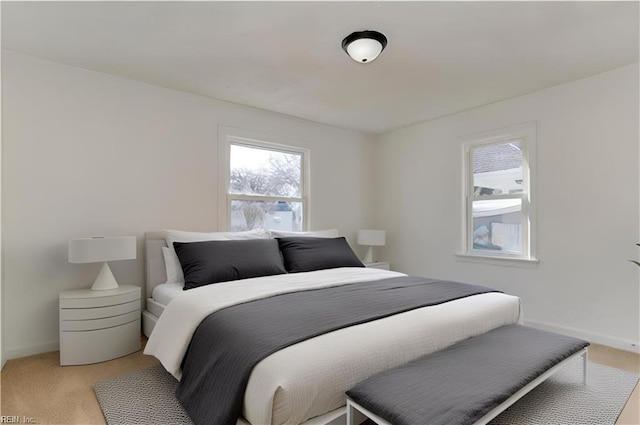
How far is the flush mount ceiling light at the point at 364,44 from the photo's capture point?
2260mm

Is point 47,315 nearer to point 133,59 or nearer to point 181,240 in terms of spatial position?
point 181,240

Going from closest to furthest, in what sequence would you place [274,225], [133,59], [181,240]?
[133,59], [181,240], [274,225]

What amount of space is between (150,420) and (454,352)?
1.66 meters

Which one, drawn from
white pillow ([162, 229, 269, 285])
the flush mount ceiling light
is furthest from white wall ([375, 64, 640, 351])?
white pillow ([162, 229, 269, 285])

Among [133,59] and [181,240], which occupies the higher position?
[133,59]

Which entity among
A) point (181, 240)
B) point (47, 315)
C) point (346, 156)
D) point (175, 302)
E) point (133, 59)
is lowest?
point (47, 315)

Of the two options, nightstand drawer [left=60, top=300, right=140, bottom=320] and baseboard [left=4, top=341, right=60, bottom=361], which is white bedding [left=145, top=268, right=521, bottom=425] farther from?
baseboard [left=4, top=341, right=60, bottom=361]

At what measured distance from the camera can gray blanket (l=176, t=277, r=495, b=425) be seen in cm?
151

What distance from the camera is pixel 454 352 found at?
184 centimetres

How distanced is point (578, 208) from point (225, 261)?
319 cm

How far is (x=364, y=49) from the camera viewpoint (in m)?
2.29

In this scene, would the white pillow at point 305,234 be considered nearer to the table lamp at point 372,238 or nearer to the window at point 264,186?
the window at point 264,186

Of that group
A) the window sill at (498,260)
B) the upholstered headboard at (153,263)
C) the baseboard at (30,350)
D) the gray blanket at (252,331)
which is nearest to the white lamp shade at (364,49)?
the gray blanket at (252,331)

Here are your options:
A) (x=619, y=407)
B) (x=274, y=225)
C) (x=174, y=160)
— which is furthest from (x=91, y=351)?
(x=619, y=407)
